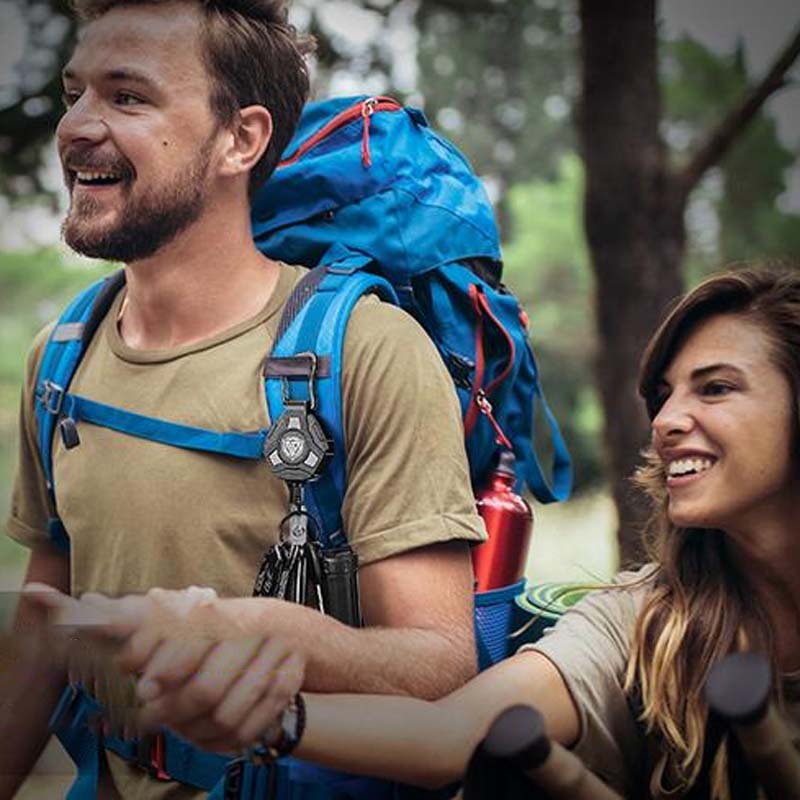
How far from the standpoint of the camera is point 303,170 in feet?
10.0

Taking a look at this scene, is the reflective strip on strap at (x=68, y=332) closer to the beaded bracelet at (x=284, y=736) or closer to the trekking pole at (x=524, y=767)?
the beaded bracelet at (x=284, y=736)

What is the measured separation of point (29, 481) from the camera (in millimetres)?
3143

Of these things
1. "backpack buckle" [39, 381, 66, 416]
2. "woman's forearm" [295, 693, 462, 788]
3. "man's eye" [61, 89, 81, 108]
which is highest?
"man's eye" [61, 89, 81, 108]

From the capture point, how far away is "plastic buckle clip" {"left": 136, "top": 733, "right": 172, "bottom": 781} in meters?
2.66

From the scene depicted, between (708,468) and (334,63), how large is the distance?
4484 millimetres

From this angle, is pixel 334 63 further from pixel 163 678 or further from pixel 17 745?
pixel 163 678

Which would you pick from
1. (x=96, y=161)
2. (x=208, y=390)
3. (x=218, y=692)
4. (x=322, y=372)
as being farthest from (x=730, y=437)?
(x=96, y=161)

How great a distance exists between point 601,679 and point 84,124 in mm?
1705

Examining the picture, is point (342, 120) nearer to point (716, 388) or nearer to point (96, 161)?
point (96, 161)

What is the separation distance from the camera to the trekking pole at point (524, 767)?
172 cm

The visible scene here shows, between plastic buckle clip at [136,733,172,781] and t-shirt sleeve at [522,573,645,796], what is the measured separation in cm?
81

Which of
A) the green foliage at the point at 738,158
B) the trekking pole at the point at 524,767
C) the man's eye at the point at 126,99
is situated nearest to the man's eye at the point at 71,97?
the man's eye at the point at 126,99

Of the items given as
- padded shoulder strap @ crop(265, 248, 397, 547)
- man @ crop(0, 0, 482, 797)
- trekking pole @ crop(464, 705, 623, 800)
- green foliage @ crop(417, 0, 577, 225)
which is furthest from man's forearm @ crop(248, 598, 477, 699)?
green foliage @ crop(417, 0, 577, 225)

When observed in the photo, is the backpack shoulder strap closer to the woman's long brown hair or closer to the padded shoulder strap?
the padded shoulder strap
